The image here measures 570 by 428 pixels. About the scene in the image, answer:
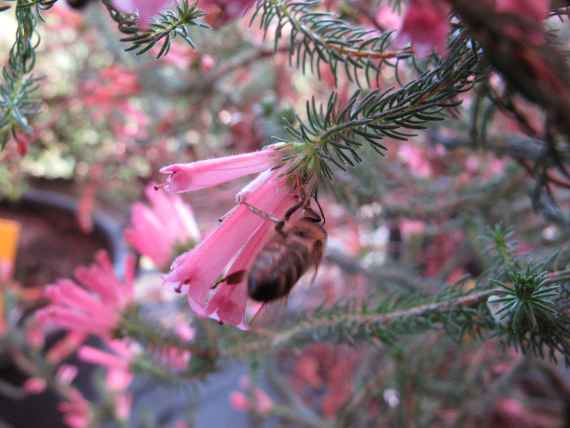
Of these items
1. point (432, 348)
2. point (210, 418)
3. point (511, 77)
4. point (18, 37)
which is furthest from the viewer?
point (210, 418)

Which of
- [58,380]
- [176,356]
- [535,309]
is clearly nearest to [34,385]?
[58,380]

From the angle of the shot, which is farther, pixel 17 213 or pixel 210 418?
pixel 17 213

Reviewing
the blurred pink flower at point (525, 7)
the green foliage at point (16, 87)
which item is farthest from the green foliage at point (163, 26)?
the blurred pink flower at point (525, 7)

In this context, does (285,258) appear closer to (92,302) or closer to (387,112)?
(387,112)

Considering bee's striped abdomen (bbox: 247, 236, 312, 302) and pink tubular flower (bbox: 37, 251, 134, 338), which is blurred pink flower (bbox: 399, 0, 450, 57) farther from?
pink tubular flower (bbox: 37, 251, 134, 338)

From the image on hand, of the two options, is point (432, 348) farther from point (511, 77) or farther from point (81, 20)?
point (81, 20)

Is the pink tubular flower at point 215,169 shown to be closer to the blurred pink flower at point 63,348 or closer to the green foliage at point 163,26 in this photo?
the green foliage at point 163,26

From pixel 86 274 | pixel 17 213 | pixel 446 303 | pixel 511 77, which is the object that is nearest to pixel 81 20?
pixel 17 213
